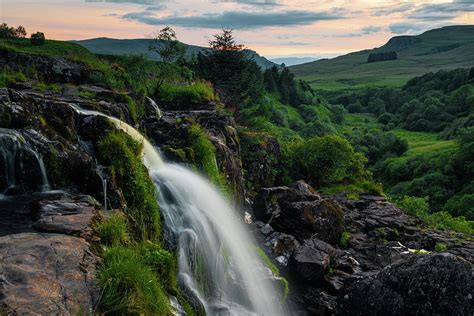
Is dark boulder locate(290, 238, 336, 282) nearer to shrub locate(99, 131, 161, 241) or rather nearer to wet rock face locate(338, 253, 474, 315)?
wet rock face locate(338, 253, 474, 315)

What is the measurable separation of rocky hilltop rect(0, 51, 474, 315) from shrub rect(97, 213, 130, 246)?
0.28 meters

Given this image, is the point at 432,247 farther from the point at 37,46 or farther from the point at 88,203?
the point at 37,46

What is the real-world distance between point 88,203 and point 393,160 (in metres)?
88.7

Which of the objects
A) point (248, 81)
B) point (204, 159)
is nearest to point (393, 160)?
point (248, 81)

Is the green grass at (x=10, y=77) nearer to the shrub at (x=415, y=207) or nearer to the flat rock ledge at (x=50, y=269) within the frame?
the flat rock ledge at (x=50, y=269)

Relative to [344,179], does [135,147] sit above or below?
above

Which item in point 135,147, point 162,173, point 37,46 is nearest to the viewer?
point 135,147

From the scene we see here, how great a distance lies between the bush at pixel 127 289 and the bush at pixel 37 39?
31.2 meters

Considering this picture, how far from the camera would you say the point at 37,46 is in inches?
1359

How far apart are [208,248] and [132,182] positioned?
3675 millimetres

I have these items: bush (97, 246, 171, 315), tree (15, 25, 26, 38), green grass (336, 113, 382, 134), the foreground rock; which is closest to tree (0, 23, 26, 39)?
tree (15, 25, 26, 38)

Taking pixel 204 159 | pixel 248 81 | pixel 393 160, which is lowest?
pixel 393 160

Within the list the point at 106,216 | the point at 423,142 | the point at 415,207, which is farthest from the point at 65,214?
the point at 423,142

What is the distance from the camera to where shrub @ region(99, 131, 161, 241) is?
545 inches
